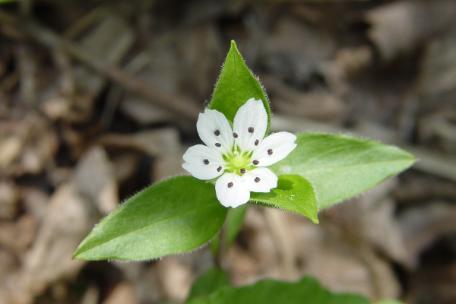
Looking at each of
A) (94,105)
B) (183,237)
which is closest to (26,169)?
(94,105)

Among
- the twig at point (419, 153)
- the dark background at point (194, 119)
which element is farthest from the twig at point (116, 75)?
the twig at point (419, 153)

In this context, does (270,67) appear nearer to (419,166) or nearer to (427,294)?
(419,166)

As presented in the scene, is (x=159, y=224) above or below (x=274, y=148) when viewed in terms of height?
below

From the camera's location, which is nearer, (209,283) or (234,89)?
(234,89)

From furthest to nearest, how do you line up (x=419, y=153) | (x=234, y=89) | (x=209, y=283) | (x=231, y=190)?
1. (x=419, y=153)
2. (x=209, y=283)
3. (x=234, y=89)
4. (x=231, y=190)

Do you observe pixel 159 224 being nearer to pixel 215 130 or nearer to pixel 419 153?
pixel 215 130

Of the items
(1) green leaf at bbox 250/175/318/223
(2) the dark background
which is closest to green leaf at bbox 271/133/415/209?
(1) green leaf at bbox 250/175/318/223

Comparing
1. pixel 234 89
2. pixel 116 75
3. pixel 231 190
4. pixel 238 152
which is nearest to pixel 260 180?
pixel 231 190

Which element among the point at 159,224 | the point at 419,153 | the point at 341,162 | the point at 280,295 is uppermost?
the point at 419,153
